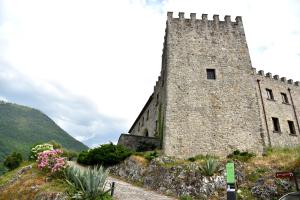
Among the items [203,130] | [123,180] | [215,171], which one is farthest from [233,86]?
[123,180]

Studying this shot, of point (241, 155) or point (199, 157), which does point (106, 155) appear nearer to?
point (199, 157)

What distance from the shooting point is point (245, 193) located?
42.8 feet

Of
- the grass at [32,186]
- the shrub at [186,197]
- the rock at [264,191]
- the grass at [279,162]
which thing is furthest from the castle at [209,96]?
the grass at [32,186]

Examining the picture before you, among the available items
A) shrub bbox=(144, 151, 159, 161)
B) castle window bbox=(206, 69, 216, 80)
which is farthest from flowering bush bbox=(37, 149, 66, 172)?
castle window bbox=(206, 69, 216, 80)

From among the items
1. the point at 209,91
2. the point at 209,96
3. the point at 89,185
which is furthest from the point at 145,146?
the point at 89,185

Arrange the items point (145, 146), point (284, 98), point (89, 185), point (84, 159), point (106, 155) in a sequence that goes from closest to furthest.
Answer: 1. point (89, 185)
2. point (106, 155)
3. point (84, 159)
4. point (145, 146)
5. point (284, 98)

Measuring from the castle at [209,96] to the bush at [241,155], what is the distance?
658 mm

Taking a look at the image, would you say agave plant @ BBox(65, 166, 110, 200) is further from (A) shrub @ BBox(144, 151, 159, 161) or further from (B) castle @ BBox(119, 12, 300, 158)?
(B) castle @ BBox(119, 12, 300, 158)

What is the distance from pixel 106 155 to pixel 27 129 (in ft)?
240

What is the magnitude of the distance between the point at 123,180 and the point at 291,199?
33.5ft

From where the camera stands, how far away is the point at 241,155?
56.6 ft

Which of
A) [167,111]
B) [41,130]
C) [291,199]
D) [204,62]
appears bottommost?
[291,199]

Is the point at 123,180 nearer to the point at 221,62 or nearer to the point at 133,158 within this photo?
the point at 133,158

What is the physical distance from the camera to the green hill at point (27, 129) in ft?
216
